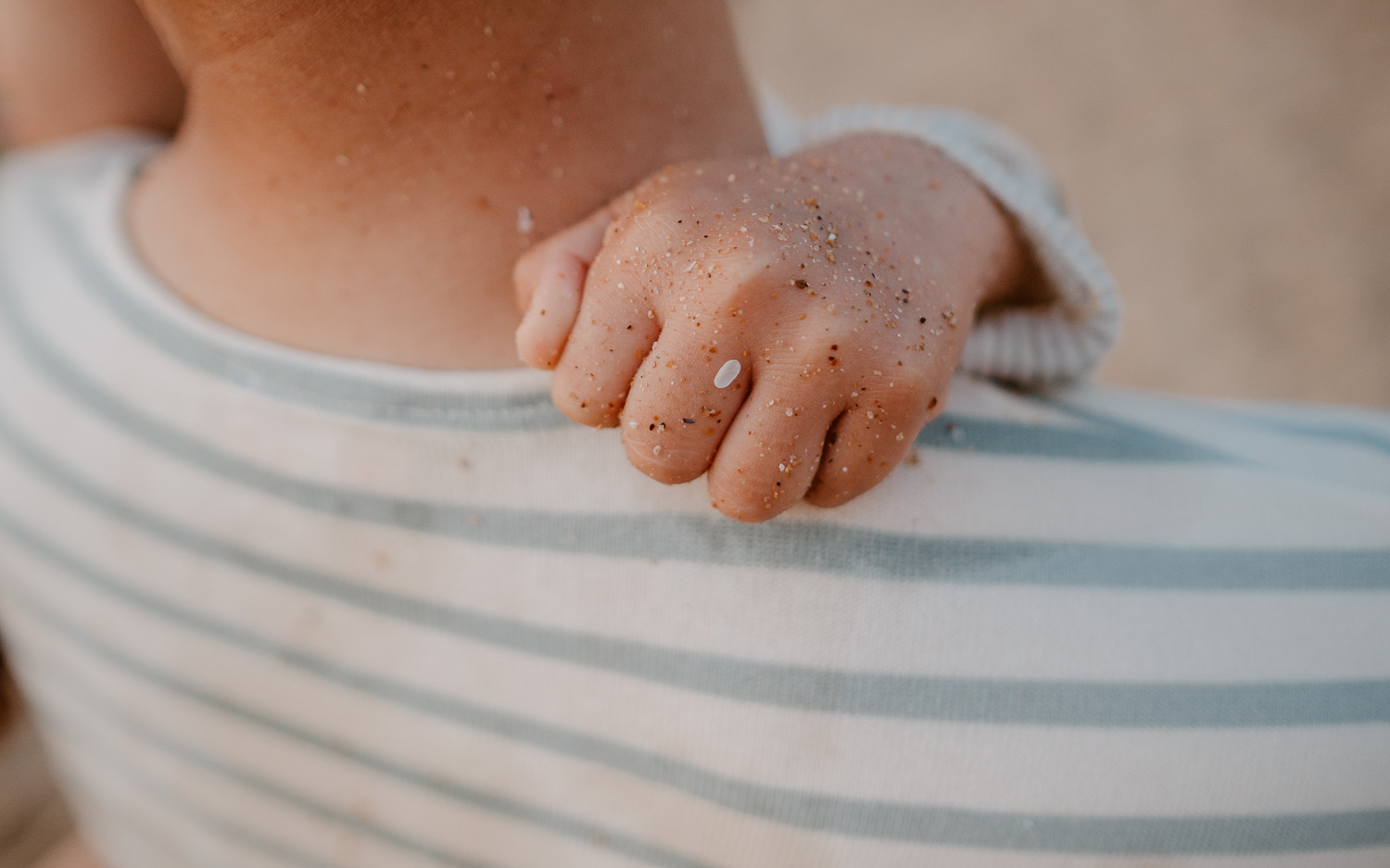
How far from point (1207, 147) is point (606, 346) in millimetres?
2041

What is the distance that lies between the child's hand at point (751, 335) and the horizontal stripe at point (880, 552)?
0.17 feet

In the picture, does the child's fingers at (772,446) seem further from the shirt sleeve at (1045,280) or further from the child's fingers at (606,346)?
the shirt sleeve at (1045,280)

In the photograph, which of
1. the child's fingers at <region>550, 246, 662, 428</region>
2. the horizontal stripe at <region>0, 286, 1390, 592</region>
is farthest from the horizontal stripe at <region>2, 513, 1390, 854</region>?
the child's fingers at <region>550, 246, 662, 428</region>

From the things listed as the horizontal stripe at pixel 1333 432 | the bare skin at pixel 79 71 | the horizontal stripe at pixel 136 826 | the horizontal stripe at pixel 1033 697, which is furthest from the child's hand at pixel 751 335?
the bare skin at pixel 79 71

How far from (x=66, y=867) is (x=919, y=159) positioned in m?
1.21

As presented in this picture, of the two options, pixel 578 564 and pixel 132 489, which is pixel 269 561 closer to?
pixel 132 489

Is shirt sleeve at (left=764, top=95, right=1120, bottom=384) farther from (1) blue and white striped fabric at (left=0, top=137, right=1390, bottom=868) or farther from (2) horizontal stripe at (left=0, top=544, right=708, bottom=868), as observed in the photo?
(2) horizontal stripe at (left=0, top=544, right=708, bottom=868)

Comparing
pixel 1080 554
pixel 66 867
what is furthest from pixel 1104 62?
pixel 66 867

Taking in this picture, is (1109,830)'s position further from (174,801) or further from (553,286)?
(174,801)

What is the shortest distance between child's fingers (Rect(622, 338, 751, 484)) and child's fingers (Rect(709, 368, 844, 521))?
0.01m

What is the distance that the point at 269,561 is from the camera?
0.56 metres

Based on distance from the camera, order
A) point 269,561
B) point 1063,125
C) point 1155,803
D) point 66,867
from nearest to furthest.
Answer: point 1155,803 → point 269,561 → point 66,867 → point 1063,125

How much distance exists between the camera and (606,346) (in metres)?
0.38

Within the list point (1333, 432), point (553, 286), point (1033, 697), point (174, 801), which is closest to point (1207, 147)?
point (1333, 432)
